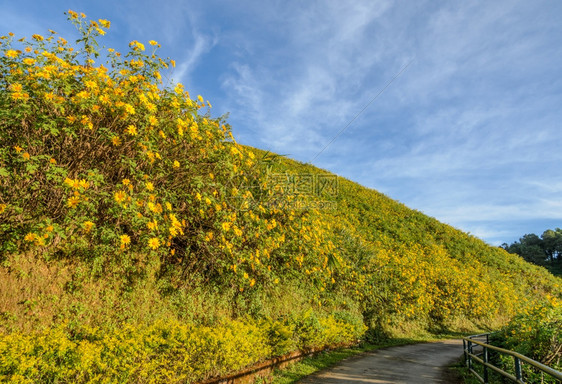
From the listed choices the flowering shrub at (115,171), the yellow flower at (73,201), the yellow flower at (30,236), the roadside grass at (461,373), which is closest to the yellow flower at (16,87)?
the flowering shrub at (115,171)

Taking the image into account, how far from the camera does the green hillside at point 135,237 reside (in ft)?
15.2

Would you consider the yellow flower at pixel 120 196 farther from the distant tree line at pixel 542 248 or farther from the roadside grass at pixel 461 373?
the distant tree line at pixel 542 248

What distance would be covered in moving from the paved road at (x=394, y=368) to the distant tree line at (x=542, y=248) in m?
62.7

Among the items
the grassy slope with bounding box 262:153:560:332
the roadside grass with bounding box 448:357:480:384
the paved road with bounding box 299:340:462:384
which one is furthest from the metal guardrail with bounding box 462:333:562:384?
the grassy slope with bounding box 262:153:560:332

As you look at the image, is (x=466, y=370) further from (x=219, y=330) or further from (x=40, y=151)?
(x=40, y=151)

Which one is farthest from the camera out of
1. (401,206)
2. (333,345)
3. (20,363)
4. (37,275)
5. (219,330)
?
(401,206)

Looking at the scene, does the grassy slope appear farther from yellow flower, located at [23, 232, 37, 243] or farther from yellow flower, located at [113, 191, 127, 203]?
yellow flower, located at [23, 232, 37, 243]

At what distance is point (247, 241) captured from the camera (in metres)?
7.82

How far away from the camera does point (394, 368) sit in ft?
28.7

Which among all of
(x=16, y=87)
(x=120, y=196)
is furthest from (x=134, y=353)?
(x=16, y=87)

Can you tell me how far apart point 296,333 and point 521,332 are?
5759 mm

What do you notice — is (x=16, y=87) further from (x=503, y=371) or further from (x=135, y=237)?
(x=503, y=371)

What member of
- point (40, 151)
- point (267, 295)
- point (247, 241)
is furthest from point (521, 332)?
point (40, 151)

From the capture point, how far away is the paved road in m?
7.51
